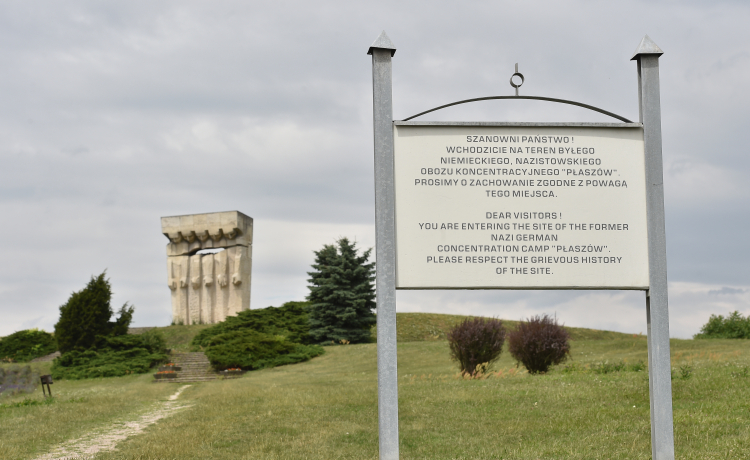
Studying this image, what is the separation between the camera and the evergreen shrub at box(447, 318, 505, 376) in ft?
51.4

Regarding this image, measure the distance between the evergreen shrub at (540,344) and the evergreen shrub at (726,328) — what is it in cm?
1760

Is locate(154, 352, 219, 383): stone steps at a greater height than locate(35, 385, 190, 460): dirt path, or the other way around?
locate(35, 385, 190, 460): dirt path

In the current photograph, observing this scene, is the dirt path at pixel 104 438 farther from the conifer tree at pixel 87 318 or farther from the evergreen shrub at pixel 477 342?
the conifer tree at pixel 87 318

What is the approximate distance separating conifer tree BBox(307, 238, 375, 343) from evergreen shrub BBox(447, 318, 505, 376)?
46.5 ft

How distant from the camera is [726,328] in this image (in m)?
29.7

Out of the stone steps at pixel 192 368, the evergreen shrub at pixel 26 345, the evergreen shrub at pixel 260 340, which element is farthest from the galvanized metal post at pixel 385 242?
the evergreen shrub at pixel 26 345

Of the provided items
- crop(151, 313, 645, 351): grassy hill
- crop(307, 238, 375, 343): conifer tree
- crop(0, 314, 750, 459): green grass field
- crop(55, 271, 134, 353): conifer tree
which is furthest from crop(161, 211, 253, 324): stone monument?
crop(0, 314, 750, 459): green grass field

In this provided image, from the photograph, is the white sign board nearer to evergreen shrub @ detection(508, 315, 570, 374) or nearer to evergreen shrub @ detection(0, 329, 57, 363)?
evergreen shrub @ detection(508, 315, 570, 374)

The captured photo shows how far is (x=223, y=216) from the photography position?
1283 inches

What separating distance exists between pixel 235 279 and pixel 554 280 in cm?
2883

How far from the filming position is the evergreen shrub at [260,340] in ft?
78.4

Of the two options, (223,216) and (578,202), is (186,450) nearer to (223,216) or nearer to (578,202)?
(578,202)

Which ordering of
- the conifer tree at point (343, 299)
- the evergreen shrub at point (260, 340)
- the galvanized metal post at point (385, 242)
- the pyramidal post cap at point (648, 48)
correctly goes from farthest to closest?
the conifer tree at point (343, 299) < the evergreen shrub at point (260, 340) < the pyramidal post cap at point (648, 48) < the galvanized metal post at point (385, 242)

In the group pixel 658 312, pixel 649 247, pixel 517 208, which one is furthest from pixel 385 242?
pixel 658 312
